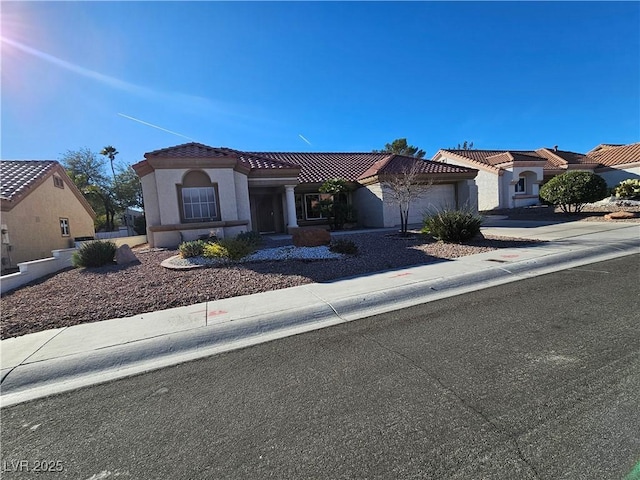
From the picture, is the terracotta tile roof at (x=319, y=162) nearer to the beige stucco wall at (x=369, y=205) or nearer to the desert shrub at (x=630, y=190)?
the beige stucco wall at (x=369, y=205)

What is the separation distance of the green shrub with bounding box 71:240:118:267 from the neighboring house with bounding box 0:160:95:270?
517 centimetres

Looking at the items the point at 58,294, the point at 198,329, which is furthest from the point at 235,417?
the point at 58,294

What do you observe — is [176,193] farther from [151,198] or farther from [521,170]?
[521,170]

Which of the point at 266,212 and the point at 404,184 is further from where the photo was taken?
the point at 266,212

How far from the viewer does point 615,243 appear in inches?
355

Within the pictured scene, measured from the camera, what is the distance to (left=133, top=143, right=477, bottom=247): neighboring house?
41.8ft

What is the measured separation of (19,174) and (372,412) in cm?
1994

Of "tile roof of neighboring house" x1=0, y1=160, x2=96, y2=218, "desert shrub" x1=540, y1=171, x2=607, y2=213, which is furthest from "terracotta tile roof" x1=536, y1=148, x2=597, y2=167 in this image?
"tile roof of neighboring house" x1=0, y1=160, x2=96, y2=218

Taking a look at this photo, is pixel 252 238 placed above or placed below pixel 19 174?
below

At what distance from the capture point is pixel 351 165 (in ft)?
75.4

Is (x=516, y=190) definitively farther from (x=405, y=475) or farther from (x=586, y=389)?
(x=405, y=475)

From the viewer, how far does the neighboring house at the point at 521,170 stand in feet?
81.7

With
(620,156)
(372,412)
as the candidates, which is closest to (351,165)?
(372,412)

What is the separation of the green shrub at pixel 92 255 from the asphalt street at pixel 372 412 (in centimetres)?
745
